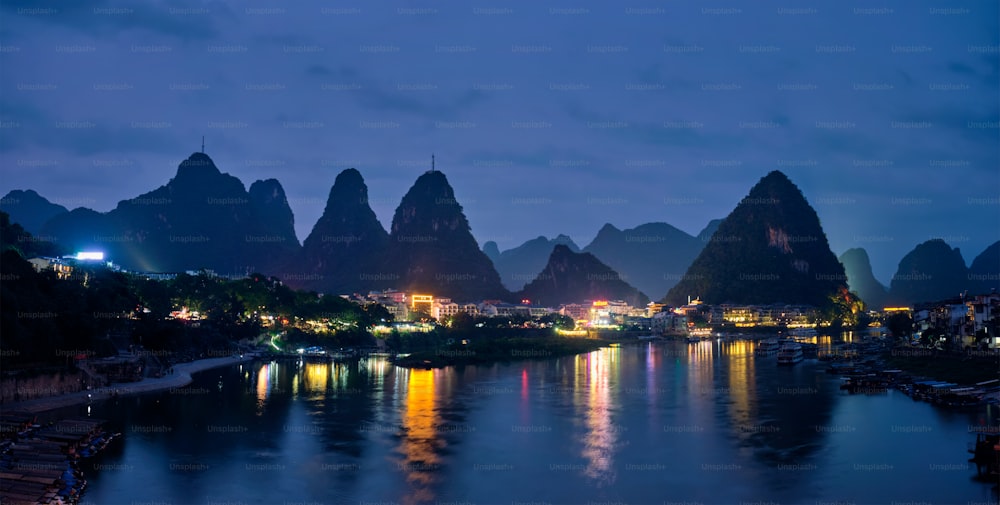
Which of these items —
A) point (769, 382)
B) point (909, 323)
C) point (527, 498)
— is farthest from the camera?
point (909, 323)

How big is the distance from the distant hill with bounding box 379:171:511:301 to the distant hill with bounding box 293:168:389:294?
735 cm

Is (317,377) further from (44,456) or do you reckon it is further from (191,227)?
(191,227)

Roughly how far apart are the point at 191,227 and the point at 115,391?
13435cm

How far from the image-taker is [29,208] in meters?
173

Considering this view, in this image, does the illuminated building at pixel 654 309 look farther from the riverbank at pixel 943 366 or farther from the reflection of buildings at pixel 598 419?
the riverbank at pixel 943 366

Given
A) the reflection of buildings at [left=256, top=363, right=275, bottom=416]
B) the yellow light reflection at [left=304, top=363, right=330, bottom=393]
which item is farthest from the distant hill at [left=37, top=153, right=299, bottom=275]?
the reflection of buildings at [left=256, top=363, right=275, bottom=416]

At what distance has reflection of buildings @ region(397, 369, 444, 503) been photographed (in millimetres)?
23031

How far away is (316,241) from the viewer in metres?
167

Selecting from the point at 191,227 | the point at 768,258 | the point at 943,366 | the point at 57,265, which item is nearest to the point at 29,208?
the point at 191,227

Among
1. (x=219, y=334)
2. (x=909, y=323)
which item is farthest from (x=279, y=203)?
(x=909, y=323)

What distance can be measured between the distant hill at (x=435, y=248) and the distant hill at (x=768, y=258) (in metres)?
42.8

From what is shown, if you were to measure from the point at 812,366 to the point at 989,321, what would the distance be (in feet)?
41.9

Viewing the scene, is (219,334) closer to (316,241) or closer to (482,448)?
(482,448)

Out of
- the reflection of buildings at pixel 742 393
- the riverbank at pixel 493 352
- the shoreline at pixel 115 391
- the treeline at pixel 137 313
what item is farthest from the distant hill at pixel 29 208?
the reflection of buildings at pixel 742 393
